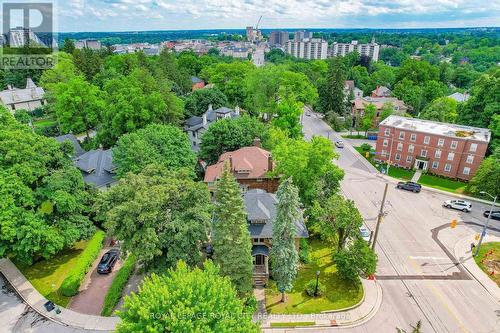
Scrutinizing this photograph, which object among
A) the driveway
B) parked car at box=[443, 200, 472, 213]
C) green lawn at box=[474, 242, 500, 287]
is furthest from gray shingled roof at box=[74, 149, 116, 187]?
parked car at box=[443, 200, 472, 213]

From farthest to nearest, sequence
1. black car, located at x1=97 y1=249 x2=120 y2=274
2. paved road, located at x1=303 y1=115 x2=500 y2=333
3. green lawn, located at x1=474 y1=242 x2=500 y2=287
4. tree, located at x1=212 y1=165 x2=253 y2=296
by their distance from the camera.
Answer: green lawn, located at x1=474 y1=242 x2=500 y2=287 → black car, located at x1=97 y1=249 x2=120 y2=274 → paved road, located at x1=303 y1=115 x2=500 y2=333 → tree, located at x1=212 y1=165 x2=253 y2=296

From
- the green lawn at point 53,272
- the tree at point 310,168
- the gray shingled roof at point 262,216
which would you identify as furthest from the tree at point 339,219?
the green lawn at point 53,272

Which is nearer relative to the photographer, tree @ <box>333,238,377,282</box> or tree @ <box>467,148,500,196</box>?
tree @ <box>333,238,377,282</box>

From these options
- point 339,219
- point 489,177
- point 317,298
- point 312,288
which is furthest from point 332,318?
point 489,177

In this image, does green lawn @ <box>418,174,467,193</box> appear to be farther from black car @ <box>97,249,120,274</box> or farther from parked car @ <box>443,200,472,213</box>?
black car @ <box>97,249,120,274</box>

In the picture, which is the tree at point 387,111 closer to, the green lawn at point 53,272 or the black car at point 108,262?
the black car at point 108,262

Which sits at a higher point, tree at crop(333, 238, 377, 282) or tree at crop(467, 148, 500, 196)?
tree at crop(467, 148, 500, 196)

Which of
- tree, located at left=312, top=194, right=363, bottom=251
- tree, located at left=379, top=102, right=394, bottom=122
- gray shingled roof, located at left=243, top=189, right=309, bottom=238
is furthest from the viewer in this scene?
tree, located at left=379, top=102, right=394, bottom=122
